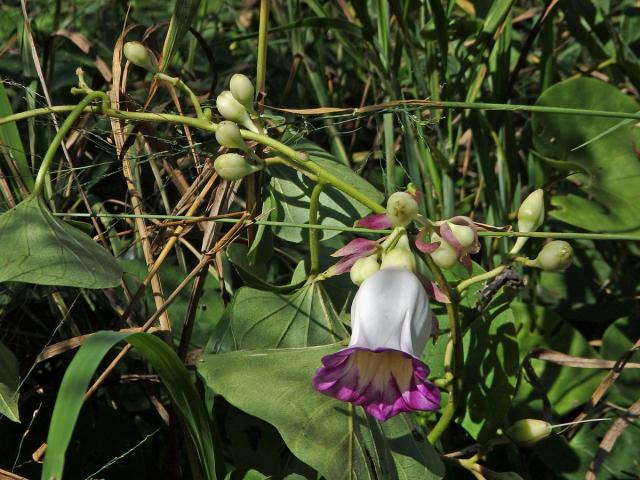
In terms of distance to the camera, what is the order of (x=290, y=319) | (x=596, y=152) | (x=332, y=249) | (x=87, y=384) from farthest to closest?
1. (x=596, y=152)
2. (x=332, y=249)
3. (x=290, y=319)
4. (x=87, y=384)

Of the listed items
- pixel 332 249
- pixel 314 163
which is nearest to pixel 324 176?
pixel 314 163

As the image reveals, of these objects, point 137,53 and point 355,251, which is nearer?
point 355,251

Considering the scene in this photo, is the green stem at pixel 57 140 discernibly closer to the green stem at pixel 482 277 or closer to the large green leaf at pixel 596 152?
the green stem at pixel 482 277

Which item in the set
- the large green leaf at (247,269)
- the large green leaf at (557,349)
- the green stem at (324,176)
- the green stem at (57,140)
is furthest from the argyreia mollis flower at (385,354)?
the large green leaf at (557,349)

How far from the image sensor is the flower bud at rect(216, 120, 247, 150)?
0.82 m

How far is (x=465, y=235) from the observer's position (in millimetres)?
758

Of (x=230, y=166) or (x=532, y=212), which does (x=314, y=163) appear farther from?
(x=532, y=212)

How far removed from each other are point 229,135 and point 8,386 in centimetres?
32

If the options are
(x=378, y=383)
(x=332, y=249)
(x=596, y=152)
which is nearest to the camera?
(x=378, y=383)

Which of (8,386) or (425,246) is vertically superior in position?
(425,246)

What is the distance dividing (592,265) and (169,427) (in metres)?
0.81

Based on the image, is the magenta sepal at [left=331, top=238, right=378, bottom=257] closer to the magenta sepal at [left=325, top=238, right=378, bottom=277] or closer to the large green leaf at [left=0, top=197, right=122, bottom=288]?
the magenta sepal at [left=325, top=238, right=378, bottom=277]

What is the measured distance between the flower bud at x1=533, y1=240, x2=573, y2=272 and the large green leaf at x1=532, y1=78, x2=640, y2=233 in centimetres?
44

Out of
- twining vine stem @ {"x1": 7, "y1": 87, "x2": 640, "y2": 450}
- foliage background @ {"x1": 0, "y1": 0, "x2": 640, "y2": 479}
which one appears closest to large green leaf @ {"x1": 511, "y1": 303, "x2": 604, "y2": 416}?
foliage background @ {"x1": 0, "y1": 0, "x2": 640, "y2": 479}
